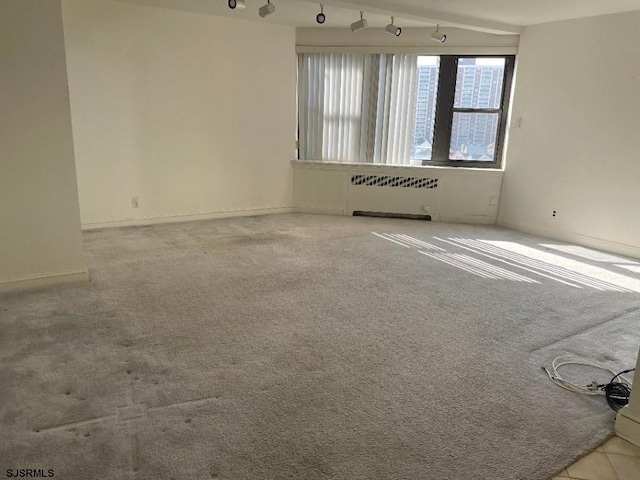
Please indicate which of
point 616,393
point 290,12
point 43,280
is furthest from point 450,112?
point 43,280

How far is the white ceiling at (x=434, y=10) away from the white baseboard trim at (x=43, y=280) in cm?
299

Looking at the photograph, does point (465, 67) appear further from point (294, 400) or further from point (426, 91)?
point (294, 400)

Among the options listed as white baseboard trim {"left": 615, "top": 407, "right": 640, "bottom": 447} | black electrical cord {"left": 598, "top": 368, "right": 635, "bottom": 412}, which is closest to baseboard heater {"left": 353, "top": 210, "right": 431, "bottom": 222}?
black electrical cord {"left": 598, "top": 368, "right": 635, "bottom": 412}

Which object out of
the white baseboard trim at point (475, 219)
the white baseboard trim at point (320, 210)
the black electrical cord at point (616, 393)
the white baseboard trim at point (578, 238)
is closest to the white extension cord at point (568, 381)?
the black electrical cord at point (616, 393)

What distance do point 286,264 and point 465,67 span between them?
11.9 ft

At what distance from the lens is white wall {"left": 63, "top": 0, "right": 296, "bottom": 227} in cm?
506

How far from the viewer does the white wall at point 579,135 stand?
4840 millimetres

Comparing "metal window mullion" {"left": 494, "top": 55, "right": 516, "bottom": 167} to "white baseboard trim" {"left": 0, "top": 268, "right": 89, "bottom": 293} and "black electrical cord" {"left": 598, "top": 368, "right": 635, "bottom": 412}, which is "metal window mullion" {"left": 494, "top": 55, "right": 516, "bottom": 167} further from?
"white baseboard trim" {"left": 0, "top": 268, "right": 89, "bottom": 293}

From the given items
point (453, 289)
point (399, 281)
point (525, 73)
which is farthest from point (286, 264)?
point (525, 73)

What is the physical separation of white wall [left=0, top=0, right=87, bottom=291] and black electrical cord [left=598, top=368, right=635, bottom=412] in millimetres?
3612

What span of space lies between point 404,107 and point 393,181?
3.13 ft

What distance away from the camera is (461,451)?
195 cm

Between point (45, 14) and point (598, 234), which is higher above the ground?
point (45, 14)

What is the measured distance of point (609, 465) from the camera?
1.91 m
